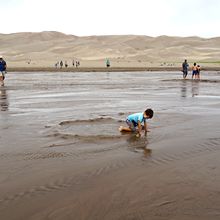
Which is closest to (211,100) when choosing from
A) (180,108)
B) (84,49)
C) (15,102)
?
(180,108)

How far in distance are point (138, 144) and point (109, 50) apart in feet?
268

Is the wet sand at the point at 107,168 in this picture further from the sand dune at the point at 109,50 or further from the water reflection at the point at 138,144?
the sand dune at the point at 109,50

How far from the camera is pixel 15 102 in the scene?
666 inches

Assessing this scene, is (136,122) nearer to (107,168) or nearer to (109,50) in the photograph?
(107,168)

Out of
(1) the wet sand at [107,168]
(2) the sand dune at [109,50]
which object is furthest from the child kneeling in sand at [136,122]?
(2) the sand dune at [109,50]

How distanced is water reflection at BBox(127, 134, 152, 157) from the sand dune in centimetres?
5328

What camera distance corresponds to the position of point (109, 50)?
293 ft

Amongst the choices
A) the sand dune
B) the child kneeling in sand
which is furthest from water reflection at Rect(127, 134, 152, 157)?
the sand dune

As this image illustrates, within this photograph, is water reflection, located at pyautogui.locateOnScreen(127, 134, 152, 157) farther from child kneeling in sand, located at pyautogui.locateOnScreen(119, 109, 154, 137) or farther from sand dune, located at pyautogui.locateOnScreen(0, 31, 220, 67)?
sand dune, located at pyautogui.locateOnScreen(0, 31, 220, 67)

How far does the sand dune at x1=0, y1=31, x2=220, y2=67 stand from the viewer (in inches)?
2825

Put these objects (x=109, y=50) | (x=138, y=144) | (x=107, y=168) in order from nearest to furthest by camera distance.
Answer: (x=107, y=168)
(x=138, y=144)
(x=109, y=50)

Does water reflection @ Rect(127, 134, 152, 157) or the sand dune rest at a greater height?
the sand dune

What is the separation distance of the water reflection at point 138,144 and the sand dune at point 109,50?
5328cm

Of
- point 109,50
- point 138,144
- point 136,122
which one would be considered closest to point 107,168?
point 138,144
